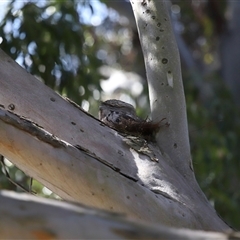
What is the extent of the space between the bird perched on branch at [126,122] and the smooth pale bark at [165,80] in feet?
0.10

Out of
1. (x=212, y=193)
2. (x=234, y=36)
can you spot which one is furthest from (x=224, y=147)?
(x=234, y=36)

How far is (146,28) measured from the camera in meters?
1.84

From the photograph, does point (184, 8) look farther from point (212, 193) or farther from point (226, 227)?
point (226, 227)

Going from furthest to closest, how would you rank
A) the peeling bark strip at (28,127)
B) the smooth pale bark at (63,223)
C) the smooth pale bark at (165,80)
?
the smooth pale bark at (165,80) → the peeling bark strip at (28,127) → the smooth pale bark at (63,223)

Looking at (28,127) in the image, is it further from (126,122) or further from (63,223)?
(63,223)

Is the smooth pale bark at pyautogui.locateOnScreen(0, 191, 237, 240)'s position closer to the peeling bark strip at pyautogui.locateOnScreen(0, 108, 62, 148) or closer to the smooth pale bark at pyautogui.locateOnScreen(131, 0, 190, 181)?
the peeling bark strip at pyautogui.locateOnScreen(0, 108, 62, 148)

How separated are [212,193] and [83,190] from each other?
76.0 inches

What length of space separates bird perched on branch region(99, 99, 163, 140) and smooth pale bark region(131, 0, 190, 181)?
29 millimetres

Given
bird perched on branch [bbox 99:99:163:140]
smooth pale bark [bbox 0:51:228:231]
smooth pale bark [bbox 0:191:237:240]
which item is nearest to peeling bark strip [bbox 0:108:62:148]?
smooth pale bark [bbox 0:51:228:231]

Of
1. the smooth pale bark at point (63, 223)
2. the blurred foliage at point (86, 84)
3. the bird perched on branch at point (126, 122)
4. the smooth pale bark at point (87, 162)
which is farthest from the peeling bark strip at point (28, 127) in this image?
the blurred foliage at point (86, 84)

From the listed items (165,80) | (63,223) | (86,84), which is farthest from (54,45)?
(63,223)

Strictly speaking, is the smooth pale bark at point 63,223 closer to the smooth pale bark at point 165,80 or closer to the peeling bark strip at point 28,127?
the peeling bark strip at point 28,127

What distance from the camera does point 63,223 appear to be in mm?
806

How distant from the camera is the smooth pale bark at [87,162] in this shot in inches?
56.5
